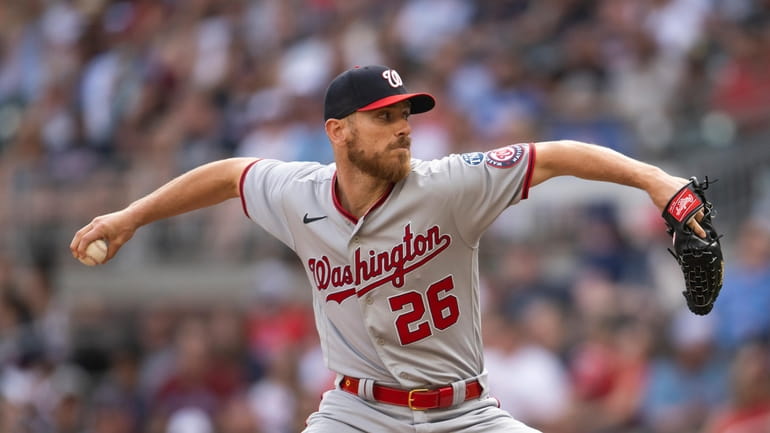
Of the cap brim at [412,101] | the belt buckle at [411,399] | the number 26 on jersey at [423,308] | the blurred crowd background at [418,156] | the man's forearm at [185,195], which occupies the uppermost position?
the blurred crowd background at [418,156]

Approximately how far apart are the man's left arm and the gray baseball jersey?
17cm

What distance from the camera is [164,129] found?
13.6 meters

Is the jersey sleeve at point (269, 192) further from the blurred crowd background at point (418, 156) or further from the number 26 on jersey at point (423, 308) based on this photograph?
the blurred crowd background at point (418, 156)

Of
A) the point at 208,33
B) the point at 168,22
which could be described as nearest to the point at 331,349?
the point at 208,33

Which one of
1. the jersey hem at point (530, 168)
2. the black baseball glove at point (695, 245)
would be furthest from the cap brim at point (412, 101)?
the black baseball glove at point (695, 245)

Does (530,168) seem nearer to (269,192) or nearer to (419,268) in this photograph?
(419,268)

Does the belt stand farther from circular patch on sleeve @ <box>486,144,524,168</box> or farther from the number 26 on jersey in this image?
circular patch on sleeve @ <box>486,144,524,168</box>

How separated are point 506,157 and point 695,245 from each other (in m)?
0.78

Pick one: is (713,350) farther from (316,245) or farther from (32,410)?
(32,410)

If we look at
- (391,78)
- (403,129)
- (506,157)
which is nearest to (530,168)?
(506,157)

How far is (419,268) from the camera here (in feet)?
17.1

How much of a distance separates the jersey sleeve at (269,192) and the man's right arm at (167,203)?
0.17ft

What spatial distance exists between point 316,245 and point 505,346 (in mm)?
4415

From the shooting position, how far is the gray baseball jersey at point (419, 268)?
5.20 metres
